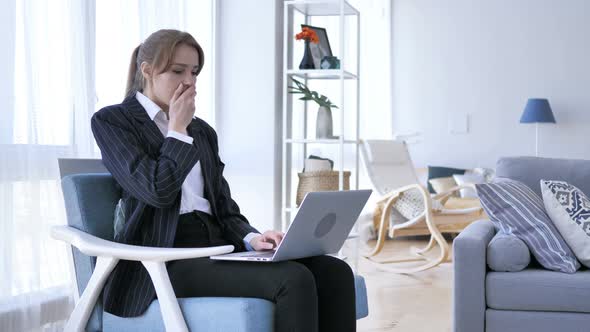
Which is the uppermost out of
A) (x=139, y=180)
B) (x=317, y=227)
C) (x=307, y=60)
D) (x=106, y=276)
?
(x=307, y=60)

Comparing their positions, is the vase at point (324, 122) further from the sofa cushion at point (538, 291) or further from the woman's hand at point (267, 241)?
the woman's hand at point (267, 241)

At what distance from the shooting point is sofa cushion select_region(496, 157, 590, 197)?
10.8ft

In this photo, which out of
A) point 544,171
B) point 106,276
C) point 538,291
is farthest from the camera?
point 544,171

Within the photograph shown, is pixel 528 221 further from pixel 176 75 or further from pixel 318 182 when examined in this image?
pixel 318 182

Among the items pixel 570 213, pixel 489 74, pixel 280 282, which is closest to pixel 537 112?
pixel 489 74

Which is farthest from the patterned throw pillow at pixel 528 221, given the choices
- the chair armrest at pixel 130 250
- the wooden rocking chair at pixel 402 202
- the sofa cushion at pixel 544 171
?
the wooden rocking chair at pixel 402 202

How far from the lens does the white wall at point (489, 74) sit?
290 inches

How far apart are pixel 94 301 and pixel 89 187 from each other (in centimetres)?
30

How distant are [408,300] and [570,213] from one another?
4.81 feet

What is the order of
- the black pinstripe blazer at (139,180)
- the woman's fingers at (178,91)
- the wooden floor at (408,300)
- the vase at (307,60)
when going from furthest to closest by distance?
1. the vase at (307,60)
2. the wooden floor at (408,300)
3. the woman's fingers at (178,91)
4. the black pinstripe blazer at (139,180)

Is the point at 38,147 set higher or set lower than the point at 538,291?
higher

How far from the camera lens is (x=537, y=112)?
280 inches

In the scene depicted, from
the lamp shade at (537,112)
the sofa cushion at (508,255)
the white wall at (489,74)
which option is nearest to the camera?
the sofa cushion at (508,255)

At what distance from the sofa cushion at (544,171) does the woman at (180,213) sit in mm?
1459
